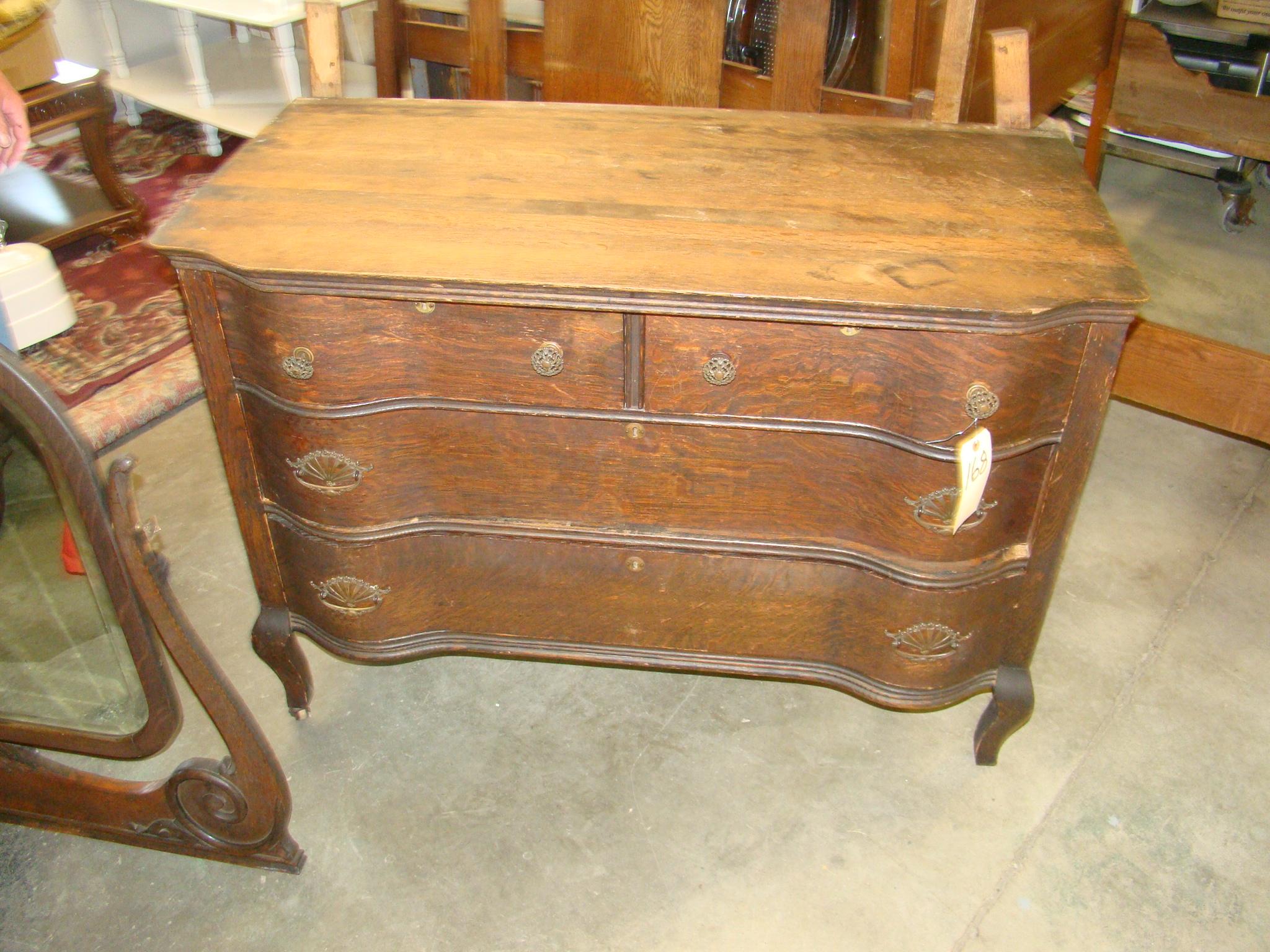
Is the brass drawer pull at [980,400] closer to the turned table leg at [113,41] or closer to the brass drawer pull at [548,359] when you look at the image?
the brass drawer pull at [548,359]

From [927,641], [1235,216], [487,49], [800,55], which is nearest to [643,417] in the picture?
[927,641]

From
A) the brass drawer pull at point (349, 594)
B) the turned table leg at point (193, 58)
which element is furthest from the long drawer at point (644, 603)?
the turned table leg at point (193, 58)

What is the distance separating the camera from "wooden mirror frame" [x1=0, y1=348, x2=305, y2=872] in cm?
152

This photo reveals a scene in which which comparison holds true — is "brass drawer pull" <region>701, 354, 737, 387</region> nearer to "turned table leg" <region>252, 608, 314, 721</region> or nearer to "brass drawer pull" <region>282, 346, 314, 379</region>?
"brass drawer pull" <region>282, 346, 314, 379</region>

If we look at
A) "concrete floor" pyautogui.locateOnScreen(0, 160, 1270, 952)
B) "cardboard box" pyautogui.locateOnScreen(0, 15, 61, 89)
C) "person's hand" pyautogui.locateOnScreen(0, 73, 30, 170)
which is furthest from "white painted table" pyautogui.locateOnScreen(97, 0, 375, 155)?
"concrete floor" pyautogui.locateOnScreen(0, 160, 1270, 952)

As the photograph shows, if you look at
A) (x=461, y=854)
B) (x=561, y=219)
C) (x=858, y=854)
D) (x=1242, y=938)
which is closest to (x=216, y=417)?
(x=561, y=219)

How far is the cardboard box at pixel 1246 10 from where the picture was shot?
11.9 feet

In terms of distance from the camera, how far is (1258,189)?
421 centimetres

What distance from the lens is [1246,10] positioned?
363 cm

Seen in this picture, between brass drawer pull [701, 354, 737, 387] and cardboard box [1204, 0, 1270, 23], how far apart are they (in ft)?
10.2

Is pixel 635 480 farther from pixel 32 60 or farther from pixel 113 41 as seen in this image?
pixel 113 41

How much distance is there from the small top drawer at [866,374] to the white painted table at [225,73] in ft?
8.95

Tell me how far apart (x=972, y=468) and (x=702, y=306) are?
487 mm

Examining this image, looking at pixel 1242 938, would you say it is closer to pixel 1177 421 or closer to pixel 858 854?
pixel 858 854
